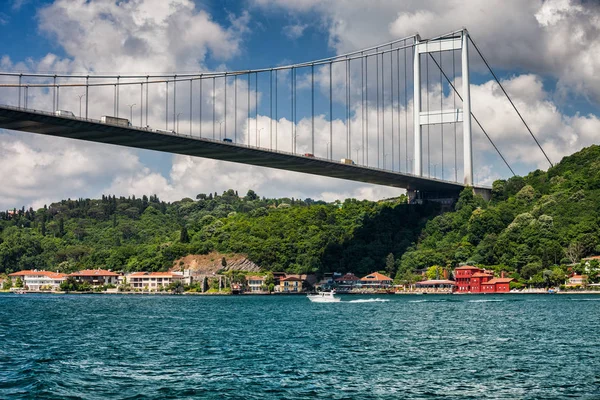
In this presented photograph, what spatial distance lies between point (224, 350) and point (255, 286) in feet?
229

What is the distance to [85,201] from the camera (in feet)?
612

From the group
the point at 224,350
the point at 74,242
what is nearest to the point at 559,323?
the point at 224,350

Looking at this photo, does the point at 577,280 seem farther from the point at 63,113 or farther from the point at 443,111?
the point at 63,113

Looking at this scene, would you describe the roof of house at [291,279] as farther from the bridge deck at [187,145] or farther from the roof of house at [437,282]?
the bridge deck at [187,145]

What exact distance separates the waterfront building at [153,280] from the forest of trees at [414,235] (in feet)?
8.82

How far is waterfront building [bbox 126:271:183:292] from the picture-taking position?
104m

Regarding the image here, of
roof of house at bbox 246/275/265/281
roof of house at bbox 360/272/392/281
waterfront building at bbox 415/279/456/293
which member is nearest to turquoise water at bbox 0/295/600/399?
waterfront building at bbox 415/279/456/293

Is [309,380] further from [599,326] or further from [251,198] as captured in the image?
[251,198]

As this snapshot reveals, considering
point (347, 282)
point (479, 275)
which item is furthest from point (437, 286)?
point (347, 282)

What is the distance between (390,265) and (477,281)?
463 inches

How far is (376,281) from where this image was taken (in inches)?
3435

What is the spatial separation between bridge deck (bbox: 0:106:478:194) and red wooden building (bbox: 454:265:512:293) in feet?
31.6

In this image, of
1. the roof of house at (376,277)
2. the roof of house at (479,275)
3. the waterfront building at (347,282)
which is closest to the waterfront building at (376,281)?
the roof of house at (376,277)

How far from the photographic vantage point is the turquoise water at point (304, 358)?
18750 millimetres
